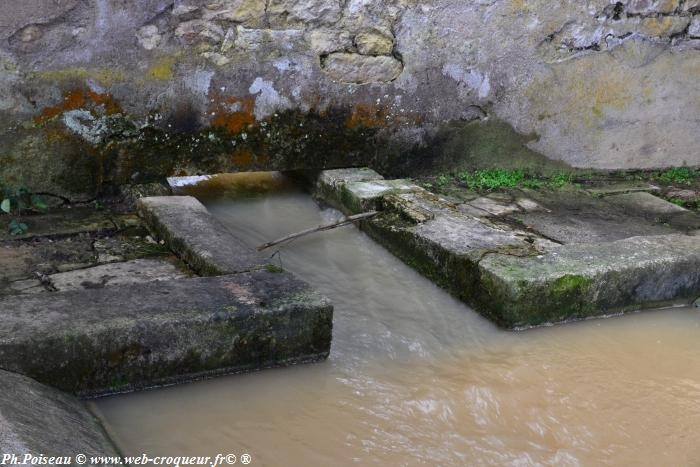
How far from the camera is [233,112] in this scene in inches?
128

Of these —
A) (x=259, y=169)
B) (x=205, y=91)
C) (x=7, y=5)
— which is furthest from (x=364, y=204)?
(x=7, y=5)

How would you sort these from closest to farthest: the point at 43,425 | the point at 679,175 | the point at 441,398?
the point at 43,425
the point at 441,398
the point at 679,175

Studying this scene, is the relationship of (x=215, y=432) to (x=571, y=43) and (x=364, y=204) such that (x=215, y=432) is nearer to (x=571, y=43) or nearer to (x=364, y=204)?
(x=364, y=204)

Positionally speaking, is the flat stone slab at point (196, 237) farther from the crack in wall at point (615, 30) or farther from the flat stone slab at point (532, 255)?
the crack in wall at point (615, 30)

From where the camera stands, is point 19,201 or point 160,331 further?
point 19,201

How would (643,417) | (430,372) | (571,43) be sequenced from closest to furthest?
(643,417) → (430,372) → (571,43)

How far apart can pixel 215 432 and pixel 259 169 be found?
1.81 m

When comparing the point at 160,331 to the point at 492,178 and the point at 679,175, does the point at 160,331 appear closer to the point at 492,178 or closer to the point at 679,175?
the point at 492,178

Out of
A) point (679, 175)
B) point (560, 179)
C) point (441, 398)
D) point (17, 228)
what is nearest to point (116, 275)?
point (17, 228)

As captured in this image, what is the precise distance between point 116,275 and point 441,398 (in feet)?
3.92

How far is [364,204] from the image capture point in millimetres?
3217

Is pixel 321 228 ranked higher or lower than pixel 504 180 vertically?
lower

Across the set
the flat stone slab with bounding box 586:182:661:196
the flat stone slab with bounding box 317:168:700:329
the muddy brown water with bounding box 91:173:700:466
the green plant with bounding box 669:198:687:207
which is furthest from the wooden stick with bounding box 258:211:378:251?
the green plant with bounding box 669:198:687:207

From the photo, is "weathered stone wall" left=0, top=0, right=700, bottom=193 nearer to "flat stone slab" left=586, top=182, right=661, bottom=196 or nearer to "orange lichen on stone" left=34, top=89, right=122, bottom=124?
"orange lichen on stone" left=34, top=89, right=122, bottom=124
